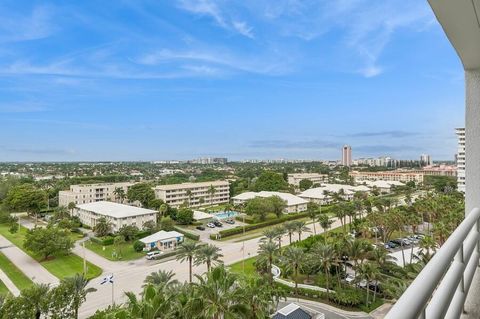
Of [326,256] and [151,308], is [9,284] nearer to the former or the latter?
[151,308]

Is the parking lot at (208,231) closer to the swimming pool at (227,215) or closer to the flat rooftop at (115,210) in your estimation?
the swimming pool at (227,215)

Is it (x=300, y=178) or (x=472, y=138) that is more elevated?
(x=472, y=138)

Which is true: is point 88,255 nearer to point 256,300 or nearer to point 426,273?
point 256,300

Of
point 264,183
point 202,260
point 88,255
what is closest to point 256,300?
point 202,260

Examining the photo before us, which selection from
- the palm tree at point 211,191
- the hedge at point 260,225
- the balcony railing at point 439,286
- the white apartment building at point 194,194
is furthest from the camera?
the palm tree at point 211,191

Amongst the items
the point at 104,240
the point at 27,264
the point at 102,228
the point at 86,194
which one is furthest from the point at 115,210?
the point at 86,194

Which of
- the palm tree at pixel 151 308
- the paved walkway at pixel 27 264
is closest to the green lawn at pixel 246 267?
the paved walkway at pixel 27 264

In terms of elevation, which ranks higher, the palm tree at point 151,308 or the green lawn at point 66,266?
the palm tree at point 151,308

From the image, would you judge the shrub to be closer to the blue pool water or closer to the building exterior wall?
the building exterior wall
